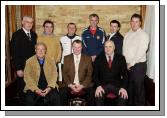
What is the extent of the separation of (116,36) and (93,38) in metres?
0.27

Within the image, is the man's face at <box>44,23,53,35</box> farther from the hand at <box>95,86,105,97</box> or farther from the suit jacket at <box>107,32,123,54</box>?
the hand at <box>95,86,105,97</box>

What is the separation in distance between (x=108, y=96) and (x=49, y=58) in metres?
0.77

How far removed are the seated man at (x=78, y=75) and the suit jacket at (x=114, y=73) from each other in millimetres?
102

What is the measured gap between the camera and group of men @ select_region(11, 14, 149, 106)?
3168 mm

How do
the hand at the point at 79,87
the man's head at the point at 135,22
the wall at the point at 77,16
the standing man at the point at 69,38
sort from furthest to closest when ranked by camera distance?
the wall at the point at 77,16 → the standing man at the point at 69,38 → the man's head at the point at 135,22 → the hand at the point at 79,87

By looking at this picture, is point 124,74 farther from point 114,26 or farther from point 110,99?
point 114,26

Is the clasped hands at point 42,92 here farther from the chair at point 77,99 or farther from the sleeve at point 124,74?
the sleeve at point 124,74

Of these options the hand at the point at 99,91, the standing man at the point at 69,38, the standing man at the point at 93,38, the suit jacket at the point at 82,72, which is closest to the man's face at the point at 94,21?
the standing man at the point at 93,38

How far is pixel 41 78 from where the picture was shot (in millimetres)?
3172

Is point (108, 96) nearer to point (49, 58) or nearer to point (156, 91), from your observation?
point (156, 91)

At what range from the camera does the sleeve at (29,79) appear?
3.15m

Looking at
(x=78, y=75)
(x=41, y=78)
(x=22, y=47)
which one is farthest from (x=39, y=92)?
(x=22, y=47)

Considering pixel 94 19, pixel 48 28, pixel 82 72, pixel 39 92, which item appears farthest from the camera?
pixel 94 19

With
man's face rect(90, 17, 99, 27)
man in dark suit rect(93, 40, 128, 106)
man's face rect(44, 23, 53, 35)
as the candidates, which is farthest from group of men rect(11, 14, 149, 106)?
man's face rect(90, 17, 99, 27)
